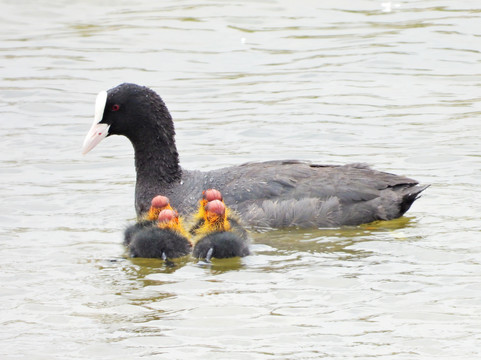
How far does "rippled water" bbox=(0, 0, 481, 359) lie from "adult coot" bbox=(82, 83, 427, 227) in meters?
0.18

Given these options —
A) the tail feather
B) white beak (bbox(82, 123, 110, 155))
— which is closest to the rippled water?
the tail feather

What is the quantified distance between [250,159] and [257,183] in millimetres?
2350

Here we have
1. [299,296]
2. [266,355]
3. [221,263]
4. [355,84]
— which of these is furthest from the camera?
[355,84]

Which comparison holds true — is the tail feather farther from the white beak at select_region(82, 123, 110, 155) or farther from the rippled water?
the white beak at select_region(82, 123, 110, 155)

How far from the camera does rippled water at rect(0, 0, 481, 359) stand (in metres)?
7.28

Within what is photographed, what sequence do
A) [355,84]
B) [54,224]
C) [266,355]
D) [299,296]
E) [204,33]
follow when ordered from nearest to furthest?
[266,355] → [299,296] → [54,224] → [355,84] → [204,33]

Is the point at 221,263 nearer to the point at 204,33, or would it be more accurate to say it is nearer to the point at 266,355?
the point at 266,355

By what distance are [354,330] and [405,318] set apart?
1.30 ft

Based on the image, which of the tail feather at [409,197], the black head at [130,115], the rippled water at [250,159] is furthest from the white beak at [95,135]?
the tail feather at [409,197]

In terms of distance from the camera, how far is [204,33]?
719 inches

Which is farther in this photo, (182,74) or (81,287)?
(182,74)

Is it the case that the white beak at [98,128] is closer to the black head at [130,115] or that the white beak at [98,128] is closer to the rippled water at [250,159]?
the black head at [130,115]

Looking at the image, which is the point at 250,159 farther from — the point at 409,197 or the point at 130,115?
the point at 409,197

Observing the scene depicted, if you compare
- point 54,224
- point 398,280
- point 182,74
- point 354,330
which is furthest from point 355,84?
point 354,330
